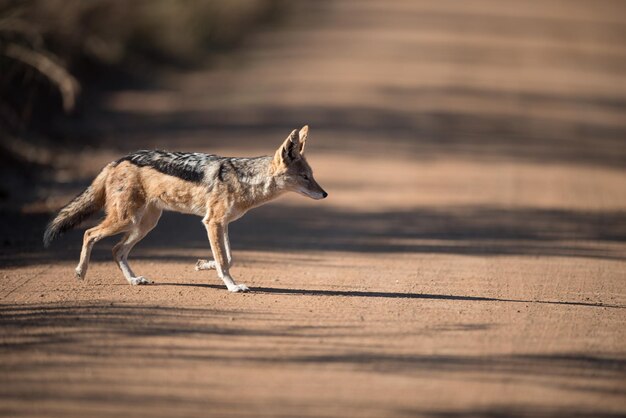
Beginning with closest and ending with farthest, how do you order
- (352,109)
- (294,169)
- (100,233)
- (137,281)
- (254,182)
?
(100,233), (137,281), (254,182), (294,169), (352,109)

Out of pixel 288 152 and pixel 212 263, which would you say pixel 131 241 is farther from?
pixel 288 152

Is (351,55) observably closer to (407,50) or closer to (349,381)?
(407,50)

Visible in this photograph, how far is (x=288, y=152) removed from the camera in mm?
9797

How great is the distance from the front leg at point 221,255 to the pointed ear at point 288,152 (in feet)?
3.07

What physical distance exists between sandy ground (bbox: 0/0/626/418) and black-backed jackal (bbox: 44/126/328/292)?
0.49 metres

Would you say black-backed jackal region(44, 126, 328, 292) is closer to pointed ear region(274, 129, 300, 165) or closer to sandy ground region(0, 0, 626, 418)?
pointed ear region(274, 129, 300, 165)

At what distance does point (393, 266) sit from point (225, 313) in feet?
10.0

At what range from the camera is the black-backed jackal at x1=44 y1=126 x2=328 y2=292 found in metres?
9.48

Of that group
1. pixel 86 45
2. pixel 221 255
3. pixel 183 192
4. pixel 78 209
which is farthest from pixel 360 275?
pixel 86 45

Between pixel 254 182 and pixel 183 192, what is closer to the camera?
pixel 183 192

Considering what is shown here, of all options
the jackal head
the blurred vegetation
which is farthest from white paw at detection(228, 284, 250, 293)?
the blurred vegetation

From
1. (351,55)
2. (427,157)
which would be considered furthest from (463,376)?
(351,55)

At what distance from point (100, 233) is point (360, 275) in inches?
114

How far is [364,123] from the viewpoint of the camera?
22438mm
